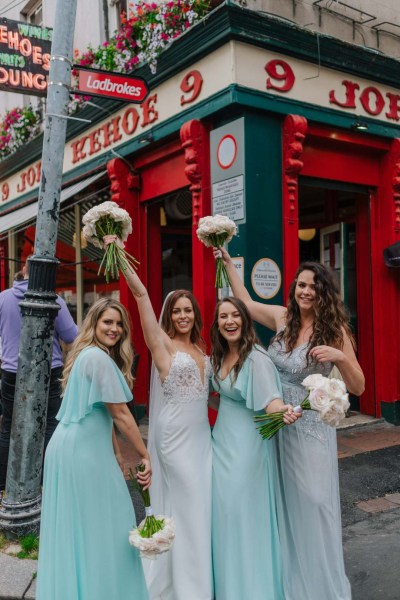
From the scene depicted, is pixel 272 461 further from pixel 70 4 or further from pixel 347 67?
pixel 347 67

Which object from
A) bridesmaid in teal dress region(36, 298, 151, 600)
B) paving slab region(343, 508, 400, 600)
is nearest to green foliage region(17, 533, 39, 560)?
bridesmaid in teal dress region(36, 298, 151, 600)

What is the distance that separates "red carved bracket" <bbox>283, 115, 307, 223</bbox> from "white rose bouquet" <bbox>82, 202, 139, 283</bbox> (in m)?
3.46

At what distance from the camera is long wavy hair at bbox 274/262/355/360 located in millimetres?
3184

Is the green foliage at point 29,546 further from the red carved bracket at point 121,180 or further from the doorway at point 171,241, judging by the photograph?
the red carved bracket at point 121,180

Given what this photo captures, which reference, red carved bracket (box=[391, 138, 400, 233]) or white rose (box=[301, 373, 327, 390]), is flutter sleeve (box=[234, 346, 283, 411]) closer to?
white rose (box=[301, 373, 327, 390])

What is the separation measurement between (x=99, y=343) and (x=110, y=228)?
2.35ft

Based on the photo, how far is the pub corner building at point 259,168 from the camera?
20.1ft

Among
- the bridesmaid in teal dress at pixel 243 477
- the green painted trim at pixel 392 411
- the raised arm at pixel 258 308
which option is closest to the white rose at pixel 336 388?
the bridesmaid in teal dress at pixel 243 477

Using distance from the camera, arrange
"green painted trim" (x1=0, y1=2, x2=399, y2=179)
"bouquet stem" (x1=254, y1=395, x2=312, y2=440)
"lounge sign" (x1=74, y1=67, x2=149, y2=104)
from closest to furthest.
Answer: "bouquet stem" (x1=254, y1=395, x2=312, y2=440), "lounge sign" (x1=74, y1=67, x2=149, y2=104), "green painted trim" (x1=0, y1=2, x2=399, y2=179)

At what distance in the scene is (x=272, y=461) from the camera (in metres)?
3.27

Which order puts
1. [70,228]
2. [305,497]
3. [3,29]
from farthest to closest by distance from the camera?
[70,228] < [3,29] < [305,497]

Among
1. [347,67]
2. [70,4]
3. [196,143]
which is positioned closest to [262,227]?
[196,143]

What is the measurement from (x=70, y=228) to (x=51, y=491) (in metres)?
7.54

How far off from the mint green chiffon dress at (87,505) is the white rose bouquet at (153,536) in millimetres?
163
